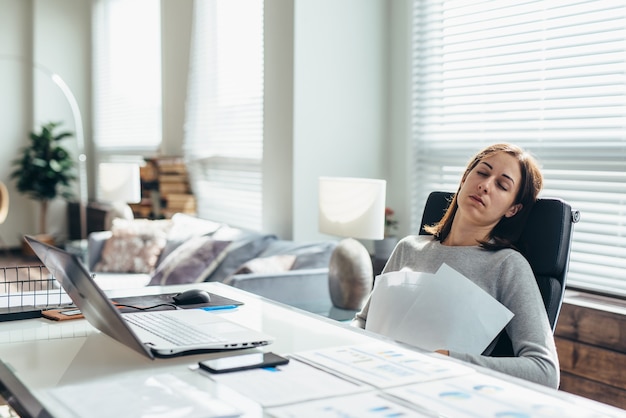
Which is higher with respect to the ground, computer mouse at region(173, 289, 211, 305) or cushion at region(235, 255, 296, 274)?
computer mouse at region(173, 289, 211, 305)

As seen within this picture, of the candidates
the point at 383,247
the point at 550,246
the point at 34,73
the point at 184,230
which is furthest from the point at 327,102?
the point at 34,73

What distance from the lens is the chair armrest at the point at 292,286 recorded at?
364 cm

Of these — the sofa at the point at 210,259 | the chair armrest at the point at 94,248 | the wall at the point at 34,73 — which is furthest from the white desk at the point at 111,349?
the wall at the point at 34,73

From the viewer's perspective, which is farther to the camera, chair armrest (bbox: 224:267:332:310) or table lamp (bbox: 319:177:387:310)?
chair armrest (bbox: 224:267:332:310)

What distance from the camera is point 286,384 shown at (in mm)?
1360

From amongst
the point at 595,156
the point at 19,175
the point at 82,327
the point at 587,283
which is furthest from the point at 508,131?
the point at 19,175

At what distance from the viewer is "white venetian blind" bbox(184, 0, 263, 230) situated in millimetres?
5270

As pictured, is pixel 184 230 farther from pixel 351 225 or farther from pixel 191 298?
pixel 191 298

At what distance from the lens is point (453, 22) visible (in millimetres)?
4129

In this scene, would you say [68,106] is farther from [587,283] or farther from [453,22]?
[587,283]

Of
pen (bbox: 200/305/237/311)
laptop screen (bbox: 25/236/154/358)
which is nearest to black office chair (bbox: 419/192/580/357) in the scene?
pen (bbox: 200/305/237/311)

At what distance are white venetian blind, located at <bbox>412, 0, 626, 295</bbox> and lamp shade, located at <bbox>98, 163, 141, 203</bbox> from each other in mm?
2246

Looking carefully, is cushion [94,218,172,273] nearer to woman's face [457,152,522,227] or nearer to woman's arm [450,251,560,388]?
woman's face [457,152,522,227]

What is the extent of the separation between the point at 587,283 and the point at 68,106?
6.37 m
